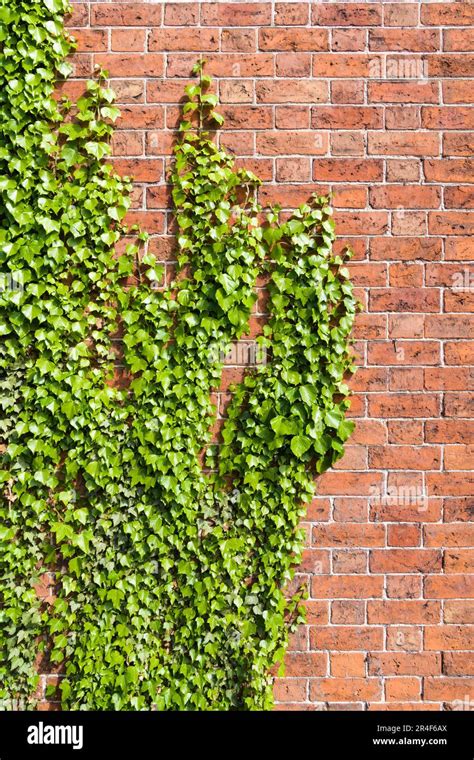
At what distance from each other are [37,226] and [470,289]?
5.68ft

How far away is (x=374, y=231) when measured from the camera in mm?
2613

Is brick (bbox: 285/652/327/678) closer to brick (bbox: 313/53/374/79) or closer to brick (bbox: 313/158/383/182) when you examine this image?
brick (bbox: 313/158/383/182)

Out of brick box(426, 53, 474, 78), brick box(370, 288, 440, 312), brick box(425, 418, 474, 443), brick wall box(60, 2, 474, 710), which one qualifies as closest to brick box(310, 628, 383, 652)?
brick wall box(60, 2, 474, 710)

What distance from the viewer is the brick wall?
2586mm

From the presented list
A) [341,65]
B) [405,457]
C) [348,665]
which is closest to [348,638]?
[348,665]

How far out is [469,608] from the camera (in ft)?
8.55

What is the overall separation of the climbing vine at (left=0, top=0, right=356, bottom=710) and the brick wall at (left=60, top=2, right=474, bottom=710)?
10 cm

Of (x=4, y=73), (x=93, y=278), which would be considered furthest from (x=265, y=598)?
(x=4, y=73)

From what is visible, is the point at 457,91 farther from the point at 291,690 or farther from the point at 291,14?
the point at 291,690

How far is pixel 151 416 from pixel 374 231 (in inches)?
45.3

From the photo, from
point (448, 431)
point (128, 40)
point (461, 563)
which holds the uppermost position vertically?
point (128, 40)

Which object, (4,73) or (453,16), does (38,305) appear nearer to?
(4,73)

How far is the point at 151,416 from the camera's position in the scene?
256 centimetres

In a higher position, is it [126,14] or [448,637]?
[126,14]
